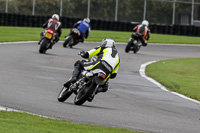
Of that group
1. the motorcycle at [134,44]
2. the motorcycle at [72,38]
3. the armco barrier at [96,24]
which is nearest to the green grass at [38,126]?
the motorcycle at [72,38]

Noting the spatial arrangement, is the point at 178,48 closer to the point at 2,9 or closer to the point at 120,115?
the point at 2,9

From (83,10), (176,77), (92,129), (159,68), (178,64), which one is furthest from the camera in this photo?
(83,10)

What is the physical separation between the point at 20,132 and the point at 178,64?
56.2 ft

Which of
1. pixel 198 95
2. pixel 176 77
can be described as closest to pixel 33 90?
pixel 198 95

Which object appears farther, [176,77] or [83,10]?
[83,10]

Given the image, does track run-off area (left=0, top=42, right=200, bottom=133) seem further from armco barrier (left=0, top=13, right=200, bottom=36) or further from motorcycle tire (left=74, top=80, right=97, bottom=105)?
armco barrier (left=0, top=13, right=200, bottom=36)

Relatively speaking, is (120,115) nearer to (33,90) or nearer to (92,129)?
(92,129)

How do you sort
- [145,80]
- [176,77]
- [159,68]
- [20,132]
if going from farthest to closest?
1. [159,68]
2. [176,77]
3. [145,80]
4. [20,132]

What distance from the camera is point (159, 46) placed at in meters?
34.0

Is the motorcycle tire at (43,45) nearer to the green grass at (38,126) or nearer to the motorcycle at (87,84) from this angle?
the motorcycle at (87,84)

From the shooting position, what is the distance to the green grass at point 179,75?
1546 cm

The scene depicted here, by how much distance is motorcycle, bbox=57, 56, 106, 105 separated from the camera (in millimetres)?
10789

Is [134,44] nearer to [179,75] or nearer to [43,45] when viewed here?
[43,45]

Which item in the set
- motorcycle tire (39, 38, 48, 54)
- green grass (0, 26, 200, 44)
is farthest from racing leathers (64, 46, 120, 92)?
green grass (0, 26, 200, 44)
